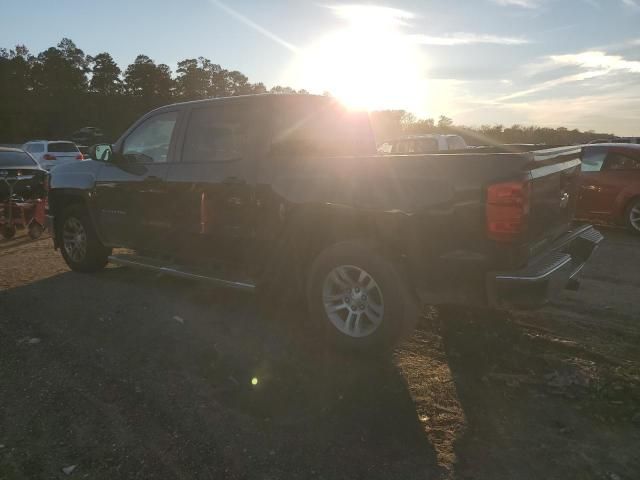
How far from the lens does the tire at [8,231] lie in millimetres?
9484

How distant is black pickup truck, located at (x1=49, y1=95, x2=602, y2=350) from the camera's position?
3363 millimetres

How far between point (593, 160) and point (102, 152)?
8.59 meters

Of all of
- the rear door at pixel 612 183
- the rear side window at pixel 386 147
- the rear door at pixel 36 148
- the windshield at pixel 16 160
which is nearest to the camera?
the rear door at pixel 612 183

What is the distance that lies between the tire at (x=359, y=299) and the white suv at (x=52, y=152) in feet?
68.3

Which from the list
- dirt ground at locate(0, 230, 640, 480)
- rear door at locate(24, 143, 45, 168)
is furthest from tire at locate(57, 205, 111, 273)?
rear door at locate(24, 143, 45, 168)

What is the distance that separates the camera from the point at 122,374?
12.3 ft

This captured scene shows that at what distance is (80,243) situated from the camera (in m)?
6.60

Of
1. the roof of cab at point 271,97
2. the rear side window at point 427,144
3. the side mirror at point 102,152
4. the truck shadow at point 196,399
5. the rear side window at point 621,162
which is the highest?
the roof of cab at point 271,97

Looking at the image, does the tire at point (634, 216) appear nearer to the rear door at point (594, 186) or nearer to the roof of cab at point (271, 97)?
the rear door at point (594, 186)

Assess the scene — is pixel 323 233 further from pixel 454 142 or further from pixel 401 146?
pixel 454 142

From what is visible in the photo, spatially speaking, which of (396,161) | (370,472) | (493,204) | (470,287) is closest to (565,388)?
(470,287)

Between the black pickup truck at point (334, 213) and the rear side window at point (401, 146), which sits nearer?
the black pickup truck at point (334, 213)

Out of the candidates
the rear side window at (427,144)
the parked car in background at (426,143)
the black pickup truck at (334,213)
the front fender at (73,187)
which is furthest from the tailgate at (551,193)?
the rear side window at (427,144)

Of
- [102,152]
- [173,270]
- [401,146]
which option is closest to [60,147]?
[401,146]
